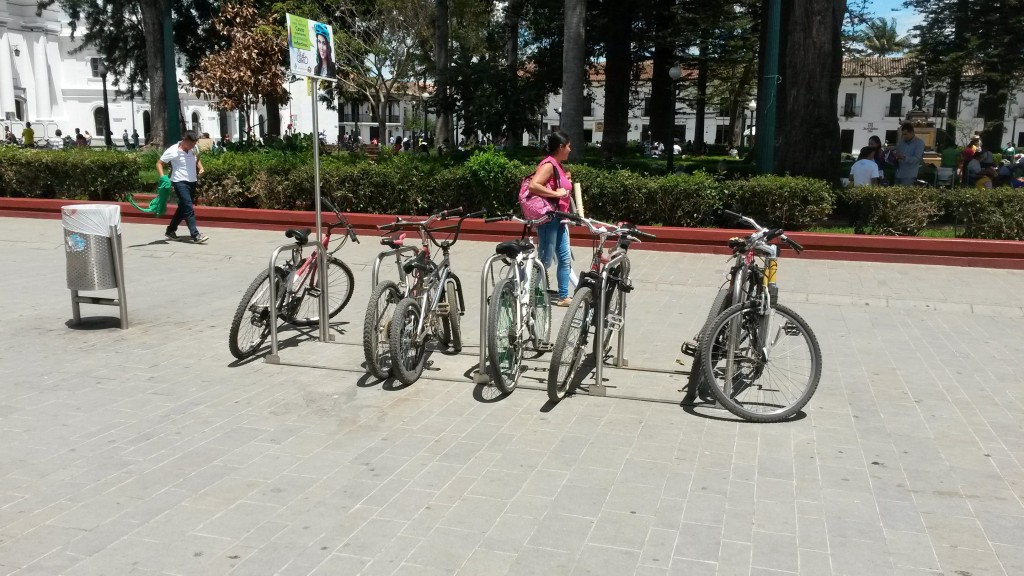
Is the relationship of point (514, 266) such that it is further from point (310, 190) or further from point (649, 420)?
point (310, 190)

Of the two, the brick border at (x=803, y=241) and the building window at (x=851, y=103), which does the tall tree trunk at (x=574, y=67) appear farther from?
the building window at (x=851, y=103)

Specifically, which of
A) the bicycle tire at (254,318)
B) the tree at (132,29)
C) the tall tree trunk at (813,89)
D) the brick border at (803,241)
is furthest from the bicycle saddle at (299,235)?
the tree at (132,29)

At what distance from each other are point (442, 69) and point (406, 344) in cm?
1464

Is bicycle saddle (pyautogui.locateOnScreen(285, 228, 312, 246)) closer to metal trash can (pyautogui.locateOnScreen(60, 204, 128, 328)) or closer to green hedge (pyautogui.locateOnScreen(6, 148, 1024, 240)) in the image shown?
metal trash can (pyautogui.locateOnScreen(60, 204, 128, 328))

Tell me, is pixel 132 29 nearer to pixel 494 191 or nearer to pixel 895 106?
pixel 494 191

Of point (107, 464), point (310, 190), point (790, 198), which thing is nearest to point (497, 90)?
point (310, 190)

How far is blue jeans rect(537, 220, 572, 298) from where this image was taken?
8.40 m

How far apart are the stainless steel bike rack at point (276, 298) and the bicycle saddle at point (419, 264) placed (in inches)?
37.4

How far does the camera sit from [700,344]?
17.4ft

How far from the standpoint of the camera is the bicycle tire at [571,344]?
5.36 m

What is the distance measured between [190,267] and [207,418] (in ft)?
19.5

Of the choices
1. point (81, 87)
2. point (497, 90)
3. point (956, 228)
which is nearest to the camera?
point (956, 228)

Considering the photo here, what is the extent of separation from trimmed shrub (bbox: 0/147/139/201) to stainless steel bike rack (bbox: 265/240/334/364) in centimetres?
980

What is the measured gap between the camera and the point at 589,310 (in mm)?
5707
